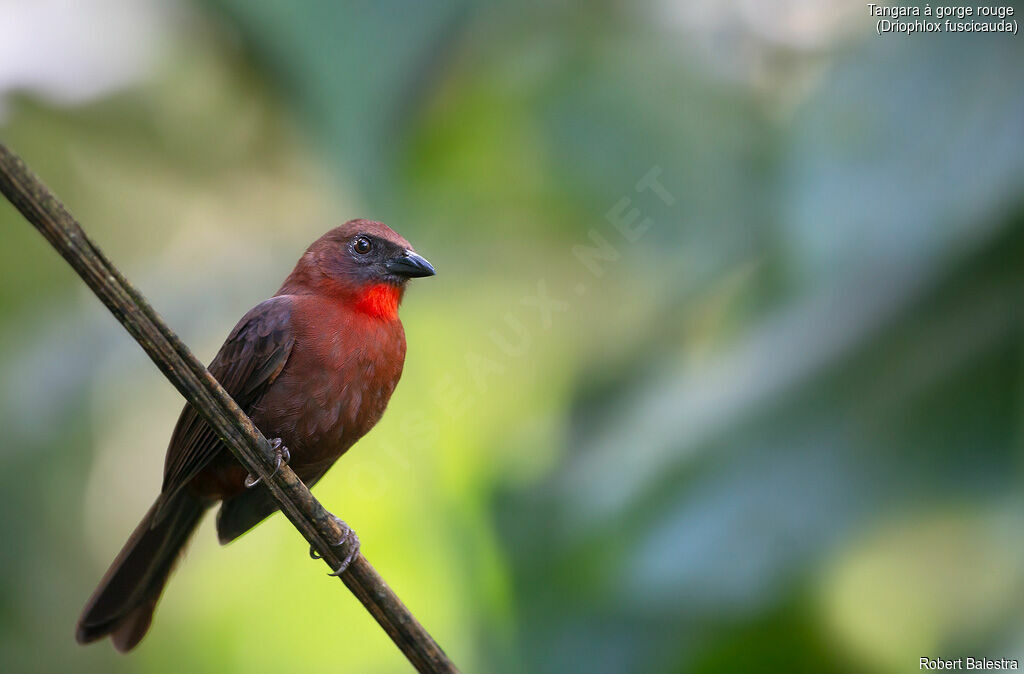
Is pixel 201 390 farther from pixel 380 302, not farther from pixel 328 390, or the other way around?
pixel 380 302

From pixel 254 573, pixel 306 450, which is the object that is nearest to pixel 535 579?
pixel 306 450

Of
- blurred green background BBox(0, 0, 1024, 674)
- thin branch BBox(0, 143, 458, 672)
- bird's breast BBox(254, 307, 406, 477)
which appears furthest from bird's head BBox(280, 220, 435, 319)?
thin branch BBox(0, 143, 458, 672)

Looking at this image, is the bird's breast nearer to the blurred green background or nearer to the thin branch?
the thin branch

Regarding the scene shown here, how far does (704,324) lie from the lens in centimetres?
376

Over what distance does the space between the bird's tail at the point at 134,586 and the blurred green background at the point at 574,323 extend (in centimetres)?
89

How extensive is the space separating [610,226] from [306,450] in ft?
5.72

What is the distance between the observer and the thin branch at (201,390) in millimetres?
1554

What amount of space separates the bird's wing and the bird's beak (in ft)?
1.28

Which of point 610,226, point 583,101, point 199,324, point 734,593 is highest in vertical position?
point 583,101

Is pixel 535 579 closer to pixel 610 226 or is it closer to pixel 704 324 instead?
pixel 704 324

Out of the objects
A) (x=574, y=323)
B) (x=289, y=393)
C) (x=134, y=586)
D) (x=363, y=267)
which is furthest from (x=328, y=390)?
(x=574, y=323)

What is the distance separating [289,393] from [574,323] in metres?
1.57

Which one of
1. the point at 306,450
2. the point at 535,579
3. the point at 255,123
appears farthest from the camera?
the point at 255,123

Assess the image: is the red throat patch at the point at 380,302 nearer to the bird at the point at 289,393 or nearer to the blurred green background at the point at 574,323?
the bird at the point at 289,393
